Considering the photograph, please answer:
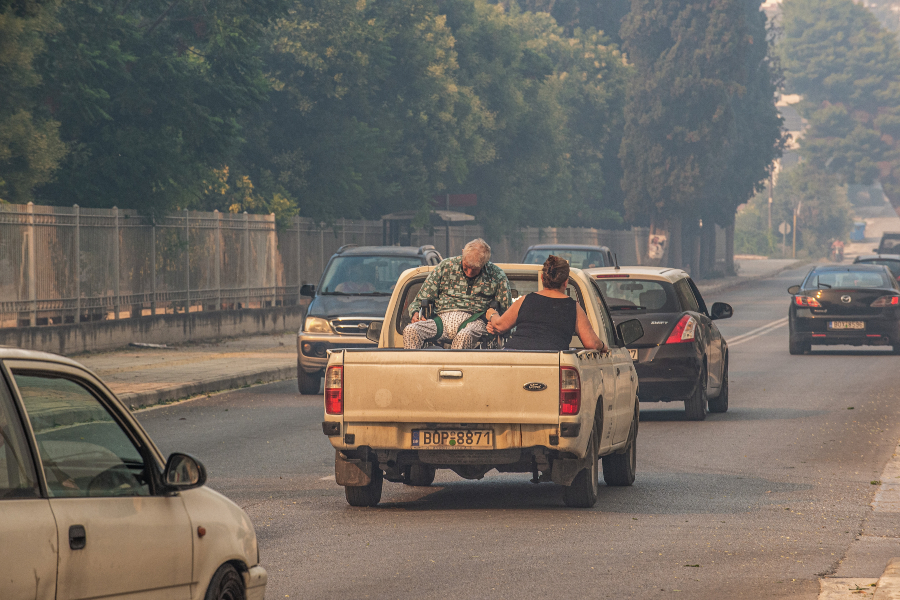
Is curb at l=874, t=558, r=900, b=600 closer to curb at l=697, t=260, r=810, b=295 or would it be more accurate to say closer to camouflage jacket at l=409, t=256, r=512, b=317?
camouflage jacket at l=409, t=256, r=512, b=317

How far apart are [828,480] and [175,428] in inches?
273

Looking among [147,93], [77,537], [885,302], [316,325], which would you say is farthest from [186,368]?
[77,537]

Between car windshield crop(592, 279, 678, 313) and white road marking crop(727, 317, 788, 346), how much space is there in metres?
15.3

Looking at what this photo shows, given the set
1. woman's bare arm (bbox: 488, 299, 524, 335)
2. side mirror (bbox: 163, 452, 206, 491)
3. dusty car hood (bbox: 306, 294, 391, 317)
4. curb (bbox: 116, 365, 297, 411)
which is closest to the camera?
side mirror (bbox: 163, 452, 206, 491)

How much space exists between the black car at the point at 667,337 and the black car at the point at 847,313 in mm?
10874

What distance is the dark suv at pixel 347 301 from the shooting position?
1998 centimetres

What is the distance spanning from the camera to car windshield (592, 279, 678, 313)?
16.6 meters

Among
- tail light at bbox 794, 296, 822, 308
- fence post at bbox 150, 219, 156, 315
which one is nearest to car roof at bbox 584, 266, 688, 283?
tail light at bbox 794, 296, 822, 308

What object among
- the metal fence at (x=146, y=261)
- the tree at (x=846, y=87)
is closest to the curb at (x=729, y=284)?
the metal fence at (x=146, y=261)

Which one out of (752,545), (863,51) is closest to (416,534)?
(752,545)

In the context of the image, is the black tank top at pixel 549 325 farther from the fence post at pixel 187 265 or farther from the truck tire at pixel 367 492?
the fence post at pixel 187 265

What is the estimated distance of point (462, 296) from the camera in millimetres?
11727

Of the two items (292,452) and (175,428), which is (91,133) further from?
(292,452)

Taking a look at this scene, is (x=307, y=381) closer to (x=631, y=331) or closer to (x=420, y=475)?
(x=631, y=331)
